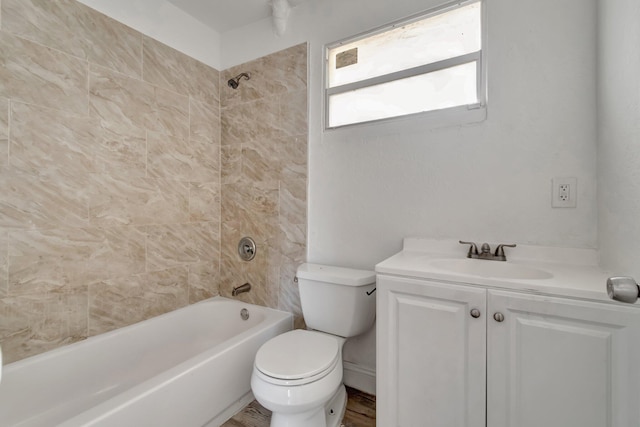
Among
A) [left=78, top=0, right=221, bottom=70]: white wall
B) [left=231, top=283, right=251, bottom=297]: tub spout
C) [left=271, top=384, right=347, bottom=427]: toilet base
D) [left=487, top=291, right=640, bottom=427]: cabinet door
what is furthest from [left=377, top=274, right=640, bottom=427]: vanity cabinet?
[left=78, top=0, right=221, bottom=70]: white wall

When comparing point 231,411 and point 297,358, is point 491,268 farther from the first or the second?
point 231,411

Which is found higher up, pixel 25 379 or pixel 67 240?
pixel 67 240

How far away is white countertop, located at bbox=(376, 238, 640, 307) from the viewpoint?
2.86ft

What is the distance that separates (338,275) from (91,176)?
1471 mm

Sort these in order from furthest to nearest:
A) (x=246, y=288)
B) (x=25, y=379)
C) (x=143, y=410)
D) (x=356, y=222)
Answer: (x=246, y=288) → (x=356, y=222) → (x=25, y=379) → (x=143, y=410)

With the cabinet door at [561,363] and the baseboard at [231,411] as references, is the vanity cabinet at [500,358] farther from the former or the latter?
the baseboard at [231,411]

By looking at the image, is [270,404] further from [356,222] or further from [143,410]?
[356,222]

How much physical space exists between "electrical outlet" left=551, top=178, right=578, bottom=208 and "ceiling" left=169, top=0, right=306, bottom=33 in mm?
1868

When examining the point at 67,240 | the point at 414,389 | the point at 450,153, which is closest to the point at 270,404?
the point at 414,389

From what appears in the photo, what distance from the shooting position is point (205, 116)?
7.02 feet

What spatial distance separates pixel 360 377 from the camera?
1707mm

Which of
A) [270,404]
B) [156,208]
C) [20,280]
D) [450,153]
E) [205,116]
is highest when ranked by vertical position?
[205,116]

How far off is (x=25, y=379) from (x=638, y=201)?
244 centimetres

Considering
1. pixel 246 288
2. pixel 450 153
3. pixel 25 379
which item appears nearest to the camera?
pixel 25 379
